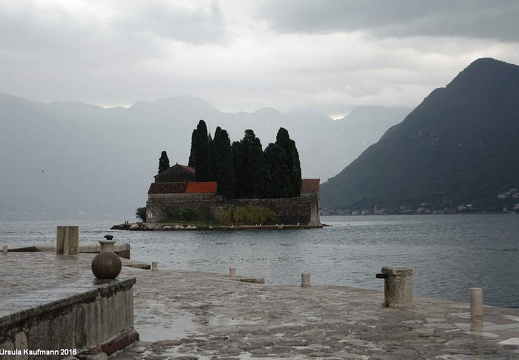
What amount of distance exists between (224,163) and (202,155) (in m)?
9.36

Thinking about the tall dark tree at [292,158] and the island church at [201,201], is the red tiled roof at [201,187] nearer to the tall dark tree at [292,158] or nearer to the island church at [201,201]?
the island church at [201,201]

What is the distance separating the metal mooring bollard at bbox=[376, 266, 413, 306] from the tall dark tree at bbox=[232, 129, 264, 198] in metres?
77.9

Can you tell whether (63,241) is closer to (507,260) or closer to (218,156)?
(507,260)

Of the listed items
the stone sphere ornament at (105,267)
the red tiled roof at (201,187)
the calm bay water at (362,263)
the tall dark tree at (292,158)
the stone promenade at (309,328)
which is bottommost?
the calm bay water at (362,263)

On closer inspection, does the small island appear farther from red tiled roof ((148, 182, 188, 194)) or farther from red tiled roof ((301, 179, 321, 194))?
red tiled roof ((301, 179, 321, 194))

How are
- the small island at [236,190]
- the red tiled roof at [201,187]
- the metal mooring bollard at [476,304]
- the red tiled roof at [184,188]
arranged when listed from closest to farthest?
the metal mooring bollard at [476,304] → the small island at [236,190] → the red tiled roof at [201,187] → the red tiled roof at [184,188]

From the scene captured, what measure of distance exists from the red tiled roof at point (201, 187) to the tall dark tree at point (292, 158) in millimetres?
11842

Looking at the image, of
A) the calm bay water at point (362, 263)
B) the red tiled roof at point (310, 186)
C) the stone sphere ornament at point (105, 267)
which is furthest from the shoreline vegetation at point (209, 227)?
the stone sphere ornament at point (105, 267)

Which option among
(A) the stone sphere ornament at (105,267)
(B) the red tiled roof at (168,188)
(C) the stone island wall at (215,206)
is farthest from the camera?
Result: (B) the red tiled roof at (168,188)

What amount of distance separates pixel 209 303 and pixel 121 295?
19.8 ft

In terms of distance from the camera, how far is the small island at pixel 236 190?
95062 mm

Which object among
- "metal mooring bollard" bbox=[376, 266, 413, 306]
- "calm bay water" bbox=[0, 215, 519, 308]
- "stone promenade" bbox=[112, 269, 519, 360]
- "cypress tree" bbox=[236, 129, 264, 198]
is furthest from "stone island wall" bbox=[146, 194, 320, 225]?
"metal mooring bollard" bbox=[376, 266, 413, 306]

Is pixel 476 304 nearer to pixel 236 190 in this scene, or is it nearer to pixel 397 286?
pixel 397 286

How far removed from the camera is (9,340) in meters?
6.62
